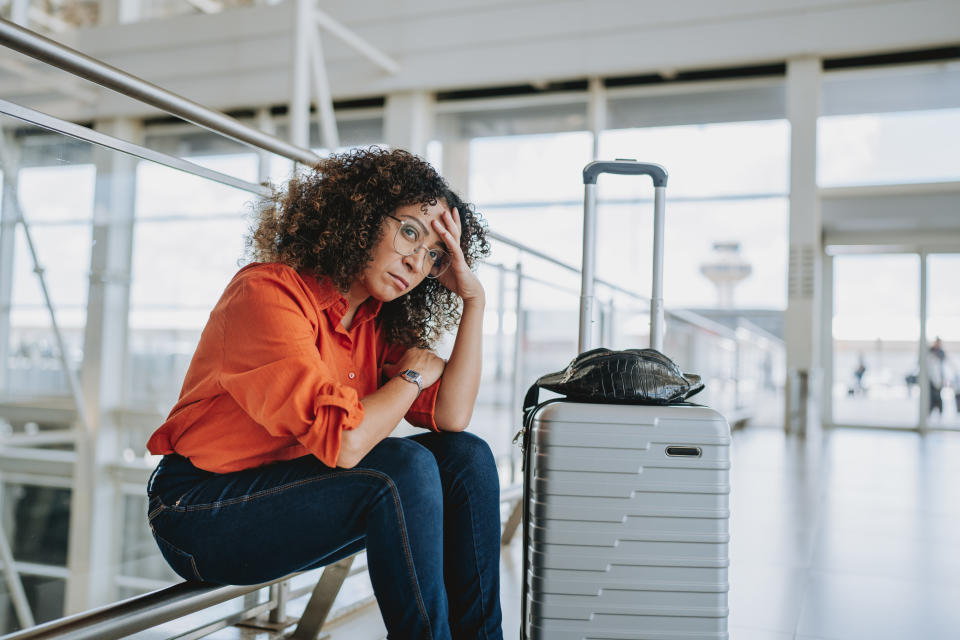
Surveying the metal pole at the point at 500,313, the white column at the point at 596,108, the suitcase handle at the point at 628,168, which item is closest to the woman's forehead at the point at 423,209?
the suitcase handle at the point at 628,168

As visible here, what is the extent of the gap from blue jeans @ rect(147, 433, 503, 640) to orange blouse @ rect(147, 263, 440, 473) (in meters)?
0.04

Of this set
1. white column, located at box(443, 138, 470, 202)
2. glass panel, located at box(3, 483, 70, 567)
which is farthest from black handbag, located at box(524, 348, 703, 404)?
white column, located at box(443, 138, 470, 202)

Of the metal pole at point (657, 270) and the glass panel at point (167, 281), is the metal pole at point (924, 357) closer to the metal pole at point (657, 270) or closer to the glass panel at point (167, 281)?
the glass panel at point (167, 281)

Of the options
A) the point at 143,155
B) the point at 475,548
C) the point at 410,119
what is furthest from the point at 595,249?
the point at 410,119

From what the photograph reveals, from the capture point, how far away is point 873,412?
330 inches

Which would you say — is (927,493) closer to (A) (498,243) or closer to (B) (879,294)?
(A) (498,243)

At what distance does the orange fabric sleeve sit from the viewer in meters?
1.00

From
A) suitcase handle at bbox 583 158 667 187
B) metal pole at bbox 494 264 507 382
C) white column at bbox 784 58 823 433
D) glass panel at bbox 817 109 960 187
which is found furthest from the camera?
glass panel at bbox 817 109 960 187

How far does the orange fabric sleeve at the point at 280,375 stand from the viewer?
3.29ft

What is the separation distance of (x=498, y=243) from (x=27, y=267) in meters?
2.90

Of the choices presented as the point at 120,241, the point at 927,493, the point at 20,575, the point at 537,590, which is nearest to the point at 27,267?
the point at 120,241

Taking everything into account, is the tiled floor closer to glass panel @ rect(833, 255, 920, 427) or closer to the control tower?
the control tower

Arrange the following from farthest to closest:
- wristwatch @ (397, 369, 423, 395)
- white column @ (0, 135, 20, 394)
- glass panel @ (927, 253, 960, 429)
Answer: glass panel @ (927, 253, 960, 429)
white column @ (0, 135, 20, 394)
wristwatch @ (397, 369, 423, 395)

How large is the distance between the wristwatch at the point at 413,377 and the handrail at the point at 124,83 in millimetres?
505
